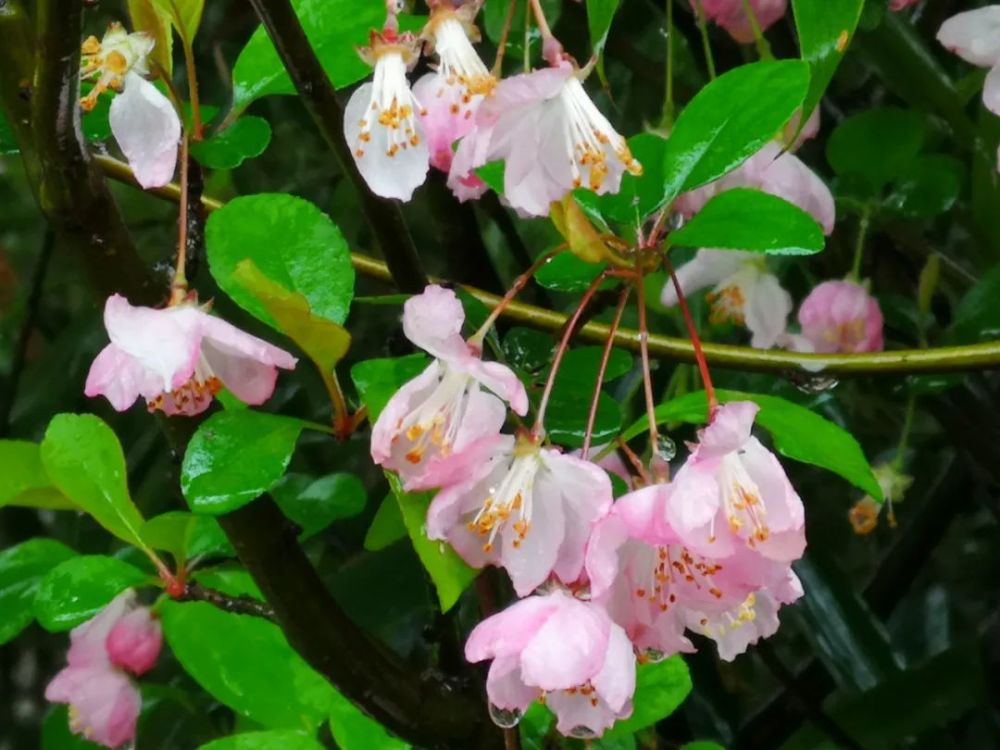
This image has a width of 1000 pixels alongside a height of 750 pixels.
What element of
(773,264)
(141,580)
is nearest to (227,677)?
(141,580)

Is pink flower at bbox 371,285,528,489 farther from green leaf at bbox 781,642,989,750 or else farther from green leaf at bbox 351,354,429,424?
green leaf at bbox 781,642,989,750

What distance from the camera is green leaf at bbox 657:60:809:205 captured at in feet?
1.11

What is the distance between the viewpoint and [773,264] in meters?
0.70

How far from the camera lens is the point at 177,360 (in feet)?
1.16

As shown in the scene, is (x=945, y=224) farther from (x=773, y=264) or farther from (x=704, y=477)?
(x=704, y=477)

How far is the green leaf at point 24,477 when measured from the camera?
477 millimetres

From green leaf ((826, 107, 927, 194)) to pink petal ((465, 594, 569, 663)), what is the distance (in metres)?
0.41

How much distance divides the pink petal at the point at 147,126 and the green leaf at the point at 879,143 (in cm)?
43

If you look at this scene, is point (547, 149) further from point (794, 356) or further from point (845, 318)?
point (845, 318)

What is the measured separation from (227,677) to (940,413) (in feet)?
1.57

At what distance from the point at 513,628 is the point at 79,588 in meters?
0.20

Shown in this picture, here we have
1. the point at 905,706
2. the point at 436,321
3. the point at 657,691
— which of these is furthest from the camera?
the point at 905,706

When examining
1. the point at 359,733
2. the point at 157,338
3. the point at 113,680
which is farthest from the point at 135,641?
the point at 157,338

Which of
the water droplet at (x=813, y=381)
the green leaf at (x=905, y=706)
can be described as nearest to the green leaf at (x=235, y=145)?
the water droplet at (x=813, y=381)
